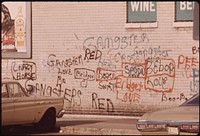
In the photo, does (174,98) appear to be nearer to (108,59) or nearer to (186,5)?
(108,59)

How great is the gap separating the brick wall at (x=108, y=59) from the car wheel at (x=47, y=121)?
2.98 metres

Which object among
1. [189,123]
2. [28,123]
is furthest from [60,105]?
[189,123]

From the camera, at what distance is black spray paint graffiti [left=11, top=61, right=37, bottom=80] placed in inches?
712

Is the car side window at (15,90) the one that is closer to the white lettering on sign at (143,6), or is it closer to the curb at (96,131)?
the curb at (96,131)

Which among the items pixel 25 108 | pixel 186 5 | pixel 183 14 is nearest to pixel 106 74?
pixel 183 14

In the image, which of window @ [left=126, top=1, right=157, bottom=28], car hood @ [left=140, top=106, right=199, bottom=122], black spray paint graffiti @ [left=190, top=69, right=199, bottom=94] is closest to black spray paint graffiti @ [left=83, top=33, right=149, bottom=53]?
window @ [left=126, top=1, right=157, bottom=28]

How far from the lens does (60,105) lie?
14.6 metres

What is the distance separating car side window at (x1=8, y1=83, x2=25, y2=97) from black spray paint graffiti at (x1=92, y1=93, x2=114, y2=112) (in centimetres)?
414

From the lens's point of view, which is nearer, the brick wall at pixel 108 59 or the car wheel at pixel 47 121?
the car wheel at pixel 47 121

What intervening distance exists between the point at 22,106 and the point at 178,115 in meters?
4.82

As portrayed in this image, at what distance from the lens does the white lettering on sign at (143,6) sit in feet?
54.4

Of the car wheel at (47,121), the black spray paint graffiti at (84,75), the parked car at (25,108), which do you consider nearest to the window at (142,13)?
the black spray paint graffiti at (84,75)

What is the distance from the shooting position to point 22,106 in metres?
13.2

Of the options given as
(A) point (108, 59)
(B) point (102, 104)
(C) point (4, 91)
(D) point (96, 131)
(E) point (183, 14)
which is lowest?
(D) point (96, 131)
